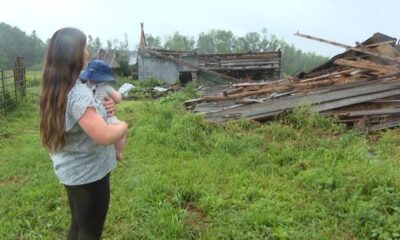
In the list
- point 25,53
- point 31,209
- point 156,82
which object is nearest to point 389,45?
point 31,209

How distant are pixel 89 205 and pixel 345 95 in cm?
718

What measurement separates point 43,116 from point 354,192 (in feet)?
11.6

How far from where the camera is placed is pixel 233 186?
16.0 feet

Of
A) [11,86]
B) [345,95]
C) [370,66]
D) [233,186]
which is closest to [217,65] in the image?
[11,86]

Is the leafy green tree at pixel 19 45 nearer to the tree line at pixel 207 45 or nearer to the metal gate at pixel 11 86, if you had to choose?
the tree line at pixel 207 45

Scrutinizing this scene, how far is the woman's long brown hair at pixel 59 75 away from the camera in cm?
209

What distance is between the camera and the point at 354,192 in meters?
4.33

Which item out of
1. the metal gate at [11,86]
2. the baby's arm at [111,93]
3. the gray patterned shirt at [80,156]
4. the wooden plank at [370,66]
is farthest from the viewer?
the metal gate at [11,86]

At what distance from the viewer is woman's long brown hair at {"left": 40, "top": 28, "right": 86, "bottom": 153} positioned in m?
2.09

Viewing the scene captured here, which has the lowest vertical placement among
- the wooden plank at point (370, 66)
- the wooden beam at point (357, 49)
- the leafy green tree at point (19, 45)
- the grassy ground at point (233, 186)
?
the grassy ground at point (233, 186)

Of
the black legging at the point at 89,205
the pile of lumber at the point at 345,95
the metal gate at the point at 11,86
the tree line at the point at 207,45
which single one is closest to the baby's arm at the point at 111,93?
the black legging at the point at 89,205

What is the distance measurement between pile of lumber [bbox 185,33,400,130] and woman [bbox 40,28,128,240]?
20.5ft

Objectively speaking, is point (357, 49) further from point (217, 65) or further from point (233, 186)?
point (217, 65)

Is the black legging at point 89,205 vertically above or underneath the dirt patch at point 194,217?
above
